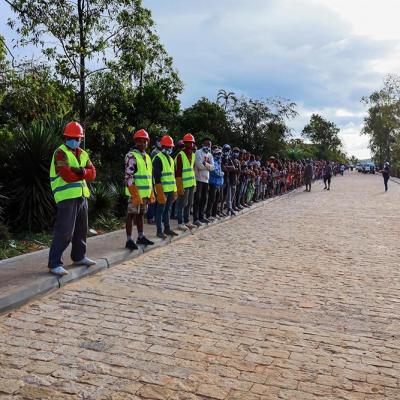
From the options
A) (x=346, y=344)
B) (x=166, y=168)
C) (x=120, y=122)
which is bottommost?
(x=346, y=344)

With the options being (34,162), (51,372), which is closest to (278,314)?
(51,372)

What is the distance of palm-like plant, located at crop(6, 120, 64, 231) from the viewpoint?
9.30 metres

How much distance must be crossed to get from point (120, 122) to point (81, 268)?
28.7ft

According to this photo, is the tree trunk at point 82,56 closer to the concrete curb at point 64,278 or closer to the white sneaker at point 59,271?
the concrete curb at point 64,278

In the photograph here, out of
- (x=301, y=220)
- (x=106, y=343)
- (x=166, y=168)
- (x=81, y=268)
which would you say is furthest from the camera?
(x=301, y=220)

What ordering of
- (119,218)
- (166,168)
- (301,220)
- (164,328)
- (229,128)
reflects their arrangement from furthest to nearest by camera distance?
(229,128) < (301,220) < (119,218) < (166,168) < (164,328)

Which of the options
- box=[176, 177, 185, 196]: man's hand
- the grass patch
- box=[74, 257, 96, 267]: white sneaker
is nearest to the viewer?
box=[74, 257, 96, 267]: white sneaker

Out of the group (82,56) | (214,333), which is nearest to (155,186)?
(214,333)

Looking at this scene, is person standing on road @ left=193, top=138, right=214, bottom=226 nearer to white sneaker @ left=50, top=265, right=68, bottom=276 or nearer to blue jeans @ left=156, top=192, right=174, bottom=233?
A: blue jeans @ left=156, top=192, right=174, bottom=233

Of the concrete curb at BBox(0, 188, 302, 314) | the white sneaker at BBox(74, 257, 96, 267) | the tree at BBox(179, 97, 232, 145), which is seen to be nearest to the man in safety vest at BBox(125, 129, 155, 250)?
the concrete curb at BBox(0, 188, 302, 314)

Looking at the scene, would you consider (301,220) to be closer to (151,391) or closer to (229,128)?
(151,391)

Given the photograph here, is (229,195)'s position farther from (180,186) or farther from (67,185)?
(67,185)

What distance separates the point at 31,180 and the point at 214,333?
20.6 feet

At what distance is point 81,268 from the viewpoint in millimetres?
6527
